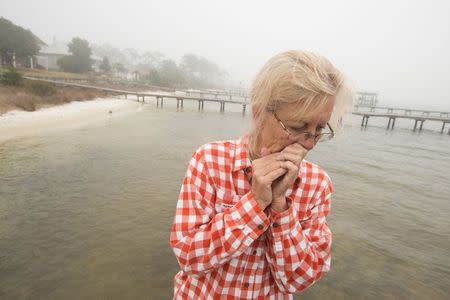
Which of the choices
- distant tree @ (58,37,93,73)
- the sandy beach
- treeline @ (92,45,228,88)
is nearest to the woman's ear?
the sandy beach

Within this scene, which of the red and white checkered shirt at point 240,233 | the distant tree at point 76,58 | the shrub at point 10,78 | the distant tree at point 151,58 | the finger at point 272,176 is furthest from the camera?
the distant tree at point 151,58

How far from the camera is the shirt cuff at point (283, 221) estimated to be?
126 centimetres

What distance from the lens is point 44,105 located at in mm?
26875

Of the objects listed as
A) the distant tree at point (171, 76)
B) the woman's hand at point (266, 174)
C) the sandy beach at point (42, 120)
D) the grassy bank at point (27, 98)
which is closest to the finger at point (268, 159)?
the woman's hand at point (266, 174)

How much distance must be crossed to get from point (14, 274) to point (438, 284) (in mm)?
9278

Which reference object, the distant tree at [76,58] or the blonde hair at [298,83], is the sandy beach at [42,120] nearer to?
the blonde hair at [298,83]

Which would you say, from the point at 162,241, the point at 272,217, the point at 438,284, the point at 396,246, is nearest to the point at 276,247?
the point at 272,217

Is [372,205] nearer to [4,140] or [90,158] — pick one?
[90,158]

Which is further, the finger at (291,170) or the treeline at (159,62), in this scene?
the treeline at (159,62)

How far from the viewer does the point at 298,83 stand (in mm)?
1212

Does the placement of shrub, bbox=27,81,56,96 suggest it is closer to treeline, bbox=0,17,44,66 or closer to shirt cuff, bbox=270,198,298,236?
treeline, bbox=0,17,44,66

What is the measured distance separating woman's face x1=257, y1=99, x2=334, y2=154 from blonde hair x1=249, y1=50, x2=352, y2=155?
0.02 metres

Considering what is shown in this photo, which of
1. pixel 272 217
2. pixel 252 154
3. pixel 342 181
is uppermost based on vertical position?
pixel 252 154

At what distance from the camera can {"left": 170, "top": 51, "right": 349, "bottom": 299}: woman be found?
4.00ft
